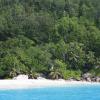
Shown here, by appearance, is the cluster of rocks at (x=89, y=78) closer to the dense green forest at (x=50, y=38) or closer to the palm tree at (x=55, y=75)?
the dense green forest at (x=50, y=38)

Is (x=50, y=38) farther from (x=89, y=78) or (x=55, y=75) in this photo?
(x=89, y=78)

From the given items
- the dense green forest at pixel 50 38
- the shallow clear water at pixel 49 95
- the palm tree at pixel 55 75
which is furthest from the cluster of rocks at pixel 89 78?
the shallow clear water at pixel 49 95

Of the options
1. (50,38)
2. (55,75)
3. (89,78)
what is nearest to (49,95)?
(55,75)

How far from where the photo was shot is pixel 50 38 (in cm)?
6869

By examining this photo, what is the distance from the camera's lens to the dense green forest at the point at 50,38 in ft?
185

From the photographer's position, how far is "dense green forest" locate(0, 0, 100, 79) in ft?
185

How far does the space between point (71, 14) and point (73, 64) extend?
55.8 feet

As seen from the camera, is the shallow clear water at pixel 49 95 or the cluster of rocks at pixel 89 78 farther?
the cluster of rocks at pixel 89 78

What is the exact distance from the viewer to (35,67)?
56.5 m

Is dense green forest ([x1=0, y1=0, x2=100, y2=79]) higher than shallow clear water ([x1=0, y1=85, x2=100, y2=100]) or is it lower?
lower

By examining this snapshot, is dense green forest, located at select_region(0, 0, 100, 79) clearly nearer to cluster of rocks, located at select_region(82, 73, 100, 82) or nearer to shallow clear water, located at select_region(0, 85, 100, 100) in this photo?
cluster of rocks, located at select_region(82, 73, 100, 82)

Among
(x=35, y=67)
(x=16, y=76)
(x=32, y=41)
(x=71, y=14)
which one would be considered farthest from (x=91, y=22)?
(x=16, y=76)

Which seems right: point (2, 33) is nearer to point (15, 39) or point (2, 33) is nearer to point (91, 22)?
point (15, 39)

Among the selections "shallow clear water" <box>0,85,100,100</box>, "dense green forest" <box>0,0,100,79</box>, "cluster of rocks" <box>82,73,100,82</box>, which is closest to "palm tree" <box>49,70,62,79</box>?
"dense green forest" <box>0,0,100,79</box>
